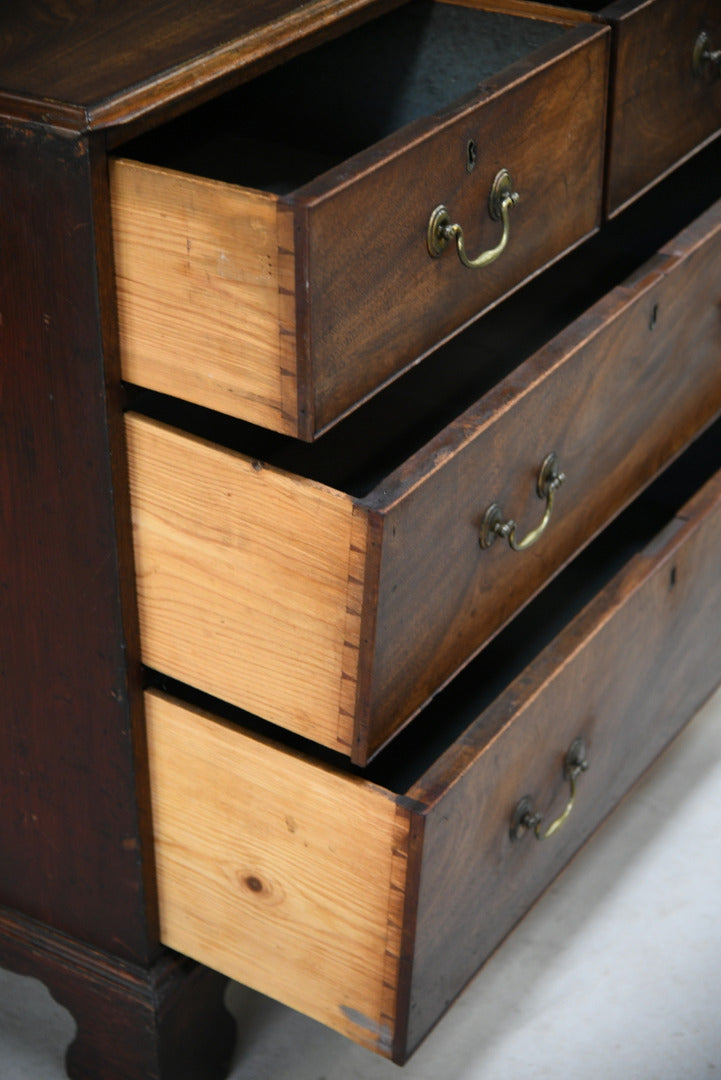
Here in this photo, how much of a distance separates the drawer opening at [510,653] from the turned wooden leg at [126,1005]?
0.19 metres

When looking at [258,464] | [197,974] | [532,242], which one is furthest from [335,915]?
[532,242]

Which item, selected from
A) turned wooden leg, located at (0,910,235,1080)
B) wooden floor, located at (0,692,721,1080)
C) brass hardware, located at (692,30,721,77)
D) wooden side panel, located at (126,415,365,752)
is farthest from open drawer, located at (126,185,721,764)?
wooden floor, located at (0,692,721,1080)

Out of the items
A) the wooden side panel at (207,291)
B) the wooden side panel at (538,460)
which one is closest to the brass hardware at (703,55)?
the wooden side panel at (538,460)

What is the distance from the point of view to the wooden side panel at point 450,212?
702 mm

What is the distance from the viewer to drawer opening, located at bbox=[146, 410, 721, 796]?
0.98 m

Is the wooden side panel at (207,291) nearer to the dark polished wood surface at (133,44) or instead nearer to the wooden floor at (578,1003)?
the dark polished wood surface at (133,44)

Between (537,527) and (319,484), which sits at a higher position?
(319,484)

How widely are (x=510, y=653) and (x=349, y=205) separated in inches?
20.0

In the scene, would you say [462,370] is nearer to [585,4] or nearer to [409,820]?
[585,4]

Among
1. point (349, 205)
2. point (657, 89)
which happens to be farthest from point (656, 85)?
point (349, 205)

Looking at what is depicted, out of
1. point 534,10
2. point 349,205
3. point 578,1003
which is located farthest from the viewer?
point 578,1003

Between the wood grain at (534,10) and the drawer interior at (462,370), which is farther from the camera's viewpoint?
the drawer interior at (462,370)

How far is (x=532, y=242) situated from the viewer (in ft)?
2.92

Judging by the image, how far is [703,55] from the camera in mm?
998
